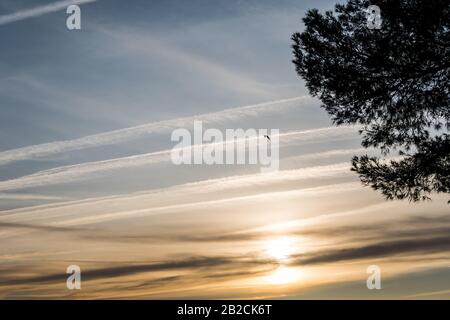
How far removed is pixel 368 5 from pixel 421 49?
218 centimetres

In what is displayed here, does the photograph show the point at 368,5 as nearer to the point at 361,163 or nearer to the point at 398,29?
the point at 398,29

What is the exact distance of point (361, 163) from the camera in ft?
57.7

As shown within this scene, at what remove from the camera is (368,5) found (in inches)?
674
